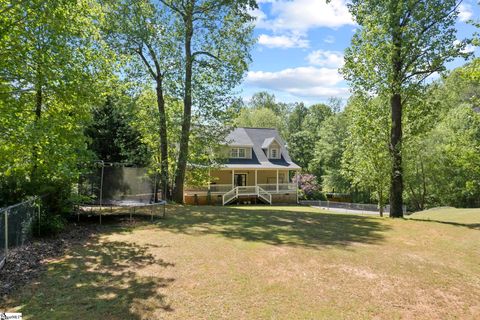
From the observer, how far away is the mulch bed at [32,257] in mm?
5684

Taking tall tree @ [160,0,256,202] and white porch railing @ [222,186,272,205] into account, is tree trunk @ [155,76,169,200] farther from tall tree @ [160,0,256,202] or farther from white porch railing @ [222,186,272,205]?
white porch railing @ [222,186,272,205]

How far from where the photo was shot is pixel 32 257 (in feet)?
22.8

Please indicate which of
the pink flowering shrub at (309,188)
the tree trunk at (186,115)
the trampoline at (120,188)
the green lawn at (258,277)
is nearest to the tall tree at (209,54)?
the tree trunk at (186,115)

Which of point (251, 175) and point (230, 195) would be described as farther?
point (251, 175)

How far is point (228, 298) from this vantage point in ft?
17.5

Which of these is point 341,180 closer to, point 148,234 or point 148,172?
point 148,172

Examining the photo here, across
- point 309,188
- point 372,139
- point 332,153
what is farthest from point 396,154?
point 332,153

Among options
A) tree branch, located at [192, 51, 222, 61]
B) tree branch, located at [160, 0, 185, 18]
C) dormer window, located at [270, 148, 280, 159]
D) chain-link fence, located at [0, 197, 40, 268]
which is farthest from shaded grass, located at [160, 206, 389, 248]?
dormer window, located at [270, 148, 280, 159]

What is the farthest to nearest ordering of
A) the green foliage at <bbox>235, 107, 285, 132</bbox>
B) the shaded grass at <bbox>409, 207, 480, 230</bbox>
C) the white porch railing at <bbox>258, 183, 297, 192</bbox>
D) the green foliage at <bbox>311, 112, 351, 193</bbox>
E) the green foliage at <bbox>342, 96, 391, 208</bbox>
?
the green foliage at <bbox>235, 107, 285, 132</bbox>
the green foliage at <bbox>311, 112, 351, 193</bbox>
the white porch railing at <bbox>258, 183, 297, 192</bbox>
the green foliage at <bbox>342, 96, 391, 208</bbox>
the shaded grass at <bbox>409, 207, 480, 230</bbox>

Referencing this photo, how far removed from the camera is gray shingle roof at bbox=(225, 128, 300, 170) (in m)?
33.5

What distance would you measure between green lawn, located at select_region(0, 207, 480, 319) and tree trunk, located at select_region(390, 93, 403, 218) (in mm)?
4978

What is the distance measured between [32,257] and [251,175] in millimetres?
28783

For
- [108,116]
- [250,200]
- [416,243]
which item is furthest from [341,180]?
[416,243]

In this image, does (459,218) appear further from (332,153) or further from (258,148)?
(332,153)
